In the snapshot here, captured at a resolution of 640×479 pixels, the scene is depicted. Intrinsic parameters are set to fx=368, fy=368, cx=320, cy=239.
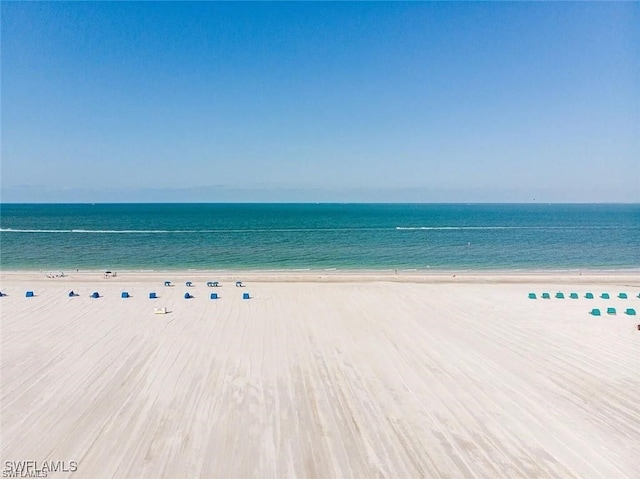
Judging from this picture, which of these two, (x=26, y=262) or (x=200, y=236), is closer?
(x=26, y=262)

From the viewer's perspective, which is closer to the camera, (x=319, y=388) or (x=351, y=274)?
(x=319, y=388)

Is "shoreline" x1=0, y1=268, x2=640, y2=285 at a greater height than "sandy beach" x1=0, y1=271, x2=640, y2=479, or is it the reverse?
"shoreline" x1=0, y1=268, x2=640, y2=285

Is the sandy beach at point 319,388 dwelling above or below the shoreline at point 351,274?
below

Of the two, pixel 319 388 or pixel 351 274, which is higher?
pixel 351 274

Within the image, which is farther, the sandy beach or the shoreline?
the shoreline

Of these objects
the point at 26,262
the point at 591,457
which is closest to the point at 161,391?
the point at 591,457

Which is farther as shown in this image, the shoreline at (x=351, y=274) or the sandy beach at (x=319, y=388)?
the shoreline at (x=351, y=274)

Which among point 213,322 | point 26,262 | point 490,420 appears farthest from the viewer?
point 26,262

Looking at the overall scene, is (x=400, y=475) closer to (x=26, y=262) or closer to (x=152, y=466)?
(x=152, y=466)
